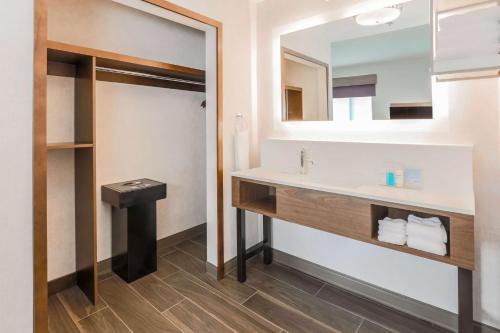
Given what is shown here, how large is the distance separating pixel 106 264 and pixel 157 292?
629 mm

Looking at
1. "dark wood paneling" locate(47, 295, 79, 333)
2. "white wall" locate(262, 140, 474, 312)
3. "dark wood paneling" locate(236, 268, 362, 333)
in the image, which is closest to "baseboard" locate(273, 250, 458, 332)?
"white wall" locate(262, 140, 474, 312)

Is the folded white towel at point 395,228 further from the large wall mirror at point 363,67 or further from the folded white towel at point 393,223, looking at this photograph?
the large wall mirror at point 363,67

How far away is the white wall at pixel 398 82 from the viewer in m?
1.73

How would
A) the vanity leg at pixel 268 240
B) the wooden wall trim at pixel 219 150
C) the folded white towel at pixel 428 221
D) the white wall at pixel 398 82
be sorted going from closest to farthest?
the folded white towel at pixel 428 221, the white wall at pixel 398 82, the wooden wall trim at pixel 219 150, the vanity leg at pixel 268 240

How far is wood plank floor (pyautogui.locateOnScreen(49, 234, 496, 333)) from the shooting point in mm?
1769

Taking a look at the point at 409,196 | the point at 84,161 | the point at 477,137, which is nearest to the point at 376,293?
the point at 409,196

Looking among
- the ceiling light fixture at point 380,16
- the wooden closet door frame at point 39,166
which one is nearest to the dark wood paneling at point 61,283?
the wooden closet door frame at point 39,166

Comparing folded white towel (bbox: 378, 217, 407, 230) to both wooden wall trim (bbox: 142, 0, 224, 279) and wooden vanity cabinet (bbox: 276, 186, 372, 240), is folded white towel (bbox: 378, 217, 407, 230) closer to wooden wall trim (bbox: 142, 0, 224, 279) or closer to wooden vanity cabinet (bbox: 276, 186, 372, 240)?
wooden vanity cabinet (bbox: 276, 186, 372, 240)

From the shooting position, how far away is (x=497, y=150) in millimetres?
1515

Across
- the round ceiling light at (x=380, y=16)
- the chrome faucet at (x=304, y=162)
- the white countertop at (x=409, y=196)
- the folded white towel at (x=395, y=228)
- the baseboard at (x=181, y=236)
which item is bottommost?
the baseboard at (x=181, y=236)

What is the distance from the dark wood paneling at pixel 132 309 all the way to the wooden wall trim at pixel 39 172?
26.0 inches

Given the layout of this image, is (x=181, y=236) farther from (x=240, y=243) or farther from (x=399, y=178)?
(x=399, y=178)

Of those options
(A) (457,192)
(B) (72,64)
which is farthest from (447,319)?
(B) (72,64)

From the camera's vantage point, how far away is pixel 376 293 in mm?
2006
